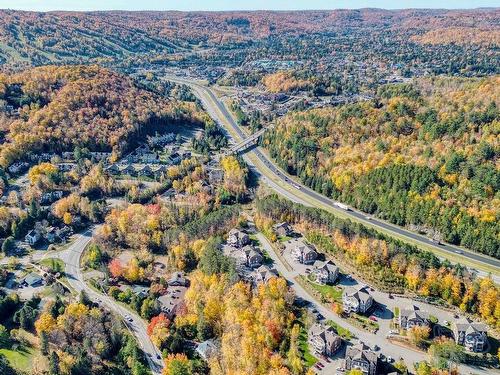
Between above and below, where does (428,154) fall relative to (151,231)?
above

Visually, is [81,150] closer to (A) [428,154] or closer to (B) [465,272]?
(A) [428,154]

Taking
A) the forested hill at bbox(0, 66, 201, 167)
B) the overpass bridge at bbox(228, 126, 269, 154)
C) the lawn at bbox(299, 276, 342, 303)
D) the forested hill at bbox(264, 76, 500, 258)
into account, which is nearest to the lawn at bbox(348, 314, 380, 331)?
the lawn at bbox(299, 276, 342, 303)

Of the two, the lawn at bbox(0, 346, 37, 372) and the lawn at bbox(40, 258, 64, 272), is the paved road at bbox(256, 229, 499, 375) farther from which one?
the lawn at bbox(40, 258, 64, 272)

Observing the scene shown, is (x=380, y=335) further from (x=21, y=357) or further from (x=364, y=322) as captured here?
(x=21, y=357)

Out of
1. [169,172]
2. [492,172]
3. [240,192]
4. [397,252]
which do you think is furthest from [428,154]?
[169,172]

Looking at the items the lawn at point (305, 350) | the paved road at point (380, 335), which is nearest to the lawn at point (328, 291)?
the paved road at point (380, 335)

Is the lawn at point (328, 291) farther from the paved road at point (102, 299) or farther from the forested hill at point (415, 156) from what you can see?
the forested hill at point (415, 156)

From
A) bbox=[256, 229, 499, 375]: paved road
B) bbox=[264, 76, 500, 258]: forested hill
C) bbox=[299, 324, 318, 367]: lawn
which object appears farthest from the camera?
bbox=[264, 76, 500, 258]: forested hill
